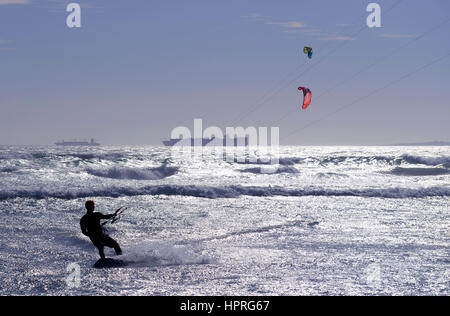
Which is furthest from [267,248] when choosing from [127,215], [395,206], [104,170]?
[104,170]

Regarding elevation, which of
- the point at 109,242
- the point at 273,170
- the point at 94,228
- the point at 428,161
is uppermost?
the point at 94,228

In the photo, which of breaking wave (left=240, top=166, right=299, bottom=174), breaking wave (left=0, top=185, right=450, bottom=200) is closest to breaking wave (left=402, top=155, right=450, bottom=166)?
breaking wave (left=240, top=166, right=299, bottom=174)

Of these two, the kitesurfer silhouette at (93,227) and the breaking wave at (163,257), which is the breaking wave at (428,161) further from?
the kitesurfer silhouette at (93,227)

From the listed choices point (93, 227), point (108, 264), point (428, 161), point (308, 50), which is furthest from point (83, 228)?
point (428, 161)

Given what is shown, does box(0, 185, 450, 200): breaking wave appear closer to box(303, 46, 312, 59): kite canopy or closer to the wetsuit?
box(303, 46, 312, 59): kite canopy

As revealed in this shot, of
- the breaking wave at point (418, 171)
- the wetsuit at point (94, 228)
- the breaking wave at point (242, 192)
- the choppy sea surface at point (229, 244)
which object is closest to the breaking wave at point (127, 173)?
the breaking wave at point (242, 192)

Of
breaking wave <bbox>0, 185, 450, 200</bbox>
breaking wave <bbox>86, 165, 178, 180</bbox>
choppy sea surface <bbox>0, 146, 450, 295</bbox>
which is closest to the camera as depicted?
choppy sea surface <bbox>0, 146, 450, 295</bbox>

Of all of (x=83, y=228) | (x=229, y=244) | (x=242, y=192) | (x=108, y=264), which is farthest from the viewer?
(x=242, y=192)

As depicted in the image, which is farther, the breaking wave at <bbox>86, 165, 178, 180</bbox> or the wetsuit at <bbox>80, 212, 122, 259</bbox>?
the breaking wave at <bbox>86, 165, 178, 180</bbox>

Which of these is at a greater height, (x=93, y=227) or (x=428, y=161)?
(x=93, y=227)

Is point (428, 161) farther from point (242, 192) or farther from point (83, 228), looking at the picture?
point (83, 228)

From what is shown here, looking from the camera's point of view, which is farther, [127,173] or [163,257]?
[127,173]

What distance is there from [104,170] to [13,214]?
28.1m

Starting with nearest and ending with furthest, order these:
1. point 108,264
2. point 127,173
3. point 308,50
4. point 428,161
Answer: point 108,264 → point 308,50 → point 127,173 → point 428,161
